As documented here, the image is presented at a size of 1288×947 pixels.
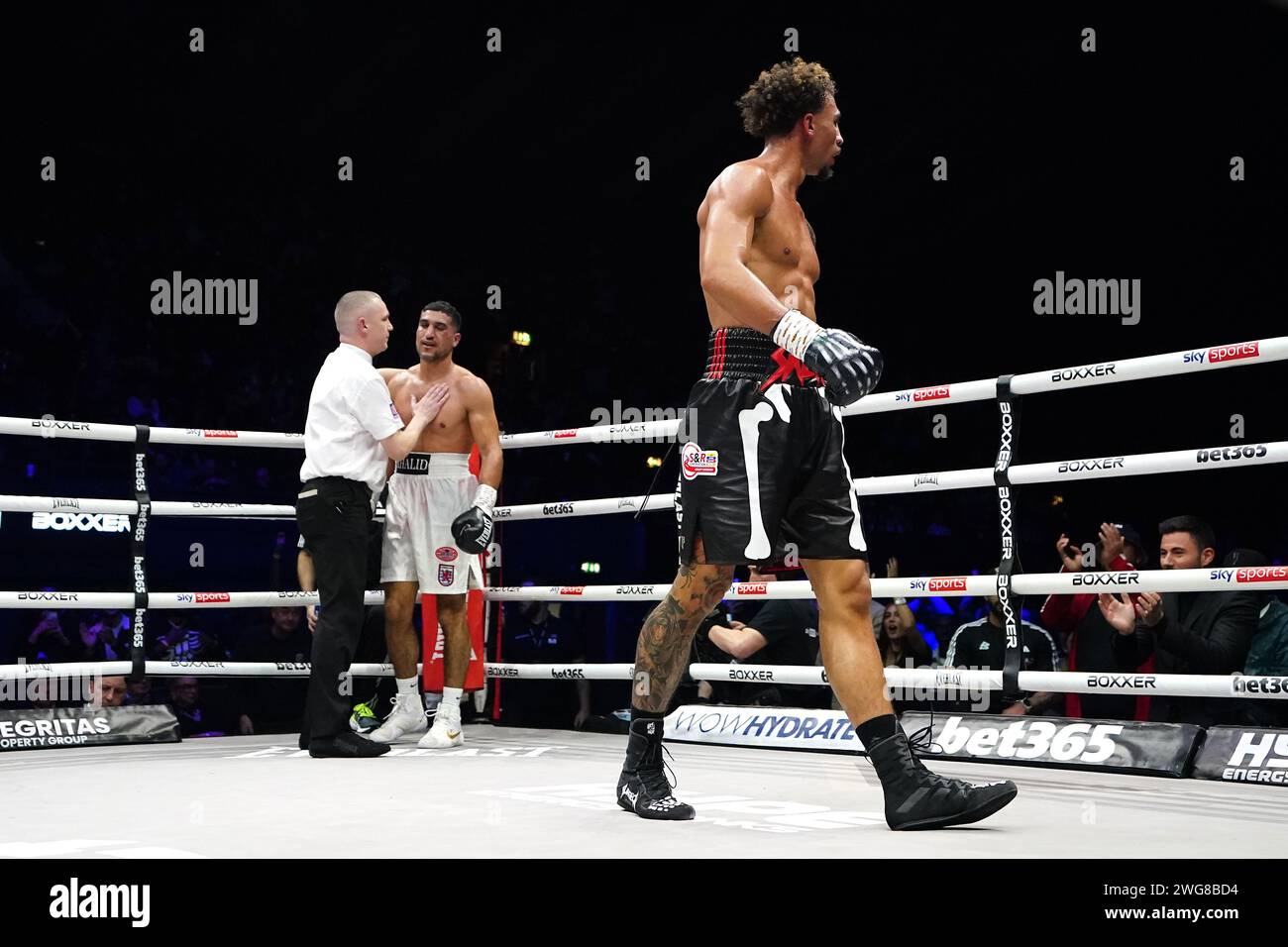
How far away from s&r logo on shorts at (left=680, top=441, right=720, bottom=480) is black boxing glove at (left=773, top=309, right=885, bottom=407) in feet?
0.94

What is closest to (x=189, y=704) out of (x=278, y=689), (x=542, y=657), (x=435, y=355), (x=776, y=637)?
(x=278, y=689)

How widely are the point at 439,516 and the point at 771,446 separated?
191 centimetres

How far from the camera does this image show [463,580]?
13.2 ft

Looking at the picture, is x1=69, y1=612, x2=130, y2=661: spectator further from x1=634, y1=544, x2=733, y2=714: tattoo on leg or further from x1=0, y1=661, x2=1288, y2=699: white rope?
x1=634, y1=544, x2=733, y2=714: tattoo on leg

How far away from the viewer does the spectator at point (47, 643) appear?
21.1ft

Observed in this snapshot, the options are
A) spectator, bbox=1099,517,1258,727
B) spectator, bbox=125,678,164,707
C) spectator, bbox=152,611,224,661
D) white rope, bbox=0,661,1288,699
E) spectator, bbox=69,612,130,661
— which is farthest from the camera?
spectator, bbox=69,612,130,661

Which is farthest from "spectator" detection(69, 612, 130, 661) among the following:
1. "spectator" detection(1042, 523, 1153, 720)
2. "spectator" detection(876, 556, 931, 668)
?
"spectator" detection(1042, 523, 1153, 720)

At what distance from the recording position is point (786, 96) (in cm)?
254

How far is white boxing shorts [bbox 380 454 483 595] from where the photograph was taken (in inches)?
158

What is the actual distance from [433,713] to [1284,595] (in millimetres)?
5441

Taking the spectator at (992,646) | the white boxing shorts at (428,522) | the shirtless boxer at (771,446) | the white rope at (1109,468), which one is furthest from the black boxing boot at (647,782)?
the spectator at (992,646)

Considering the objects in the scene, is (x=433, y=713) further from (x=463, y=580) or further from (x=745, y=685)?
(x=745, y=685)

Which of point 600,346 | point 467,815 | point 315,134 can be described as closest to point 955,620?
point 600,346

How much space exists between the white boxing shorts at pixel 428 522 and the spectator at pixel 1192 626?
1896 millimetres
